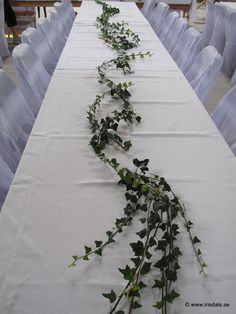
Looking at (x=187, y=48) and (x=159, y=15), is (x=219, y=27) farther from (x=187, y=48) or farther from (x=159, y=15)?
(x=187, y=48)

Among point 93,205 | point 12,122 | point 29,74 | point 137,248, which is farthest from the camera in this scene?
point 29,74

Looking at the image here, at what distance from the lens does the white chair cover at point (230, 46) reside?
3445 mm

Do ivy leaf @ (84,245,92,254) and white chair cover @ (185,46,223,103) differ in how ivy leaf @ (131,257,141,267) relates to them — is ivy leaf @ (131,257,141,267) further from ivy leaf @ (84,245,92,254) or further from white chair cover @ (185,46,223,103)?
white chair cover @ (185,46,223,103)

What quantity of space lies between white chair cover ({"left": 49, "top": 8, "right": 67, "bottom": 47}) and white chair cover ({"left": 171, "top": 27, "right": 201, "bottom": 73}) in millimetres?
1154

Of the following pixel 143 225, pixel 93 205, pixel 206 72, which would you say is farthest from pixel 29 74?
pixel 143 225

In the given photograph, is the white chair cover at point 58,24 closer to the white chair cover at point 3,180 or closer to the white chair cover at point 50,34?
the white chair cover at point 50,34

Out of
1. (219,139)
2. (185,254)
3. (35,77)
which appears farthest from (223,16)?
(185,254)

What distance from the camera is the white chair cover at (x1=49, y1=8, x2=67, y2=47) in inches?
121

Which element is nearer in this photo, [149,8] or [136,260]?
[136,260]

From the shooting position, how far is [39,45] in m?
2.35

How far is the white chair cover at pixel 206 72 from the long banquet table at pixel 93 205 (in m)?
0.33

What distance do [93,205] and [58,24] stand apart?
2.84 metres

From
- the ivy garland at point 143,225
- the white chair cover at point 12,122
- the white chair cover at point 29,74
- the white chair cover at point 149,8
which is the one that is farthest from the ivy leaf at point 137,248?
the white chair cover at point 149,8

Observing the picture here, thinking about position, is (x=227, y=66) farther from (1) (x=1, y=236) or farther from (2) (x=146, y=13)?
(1) (x=1, y=236)
